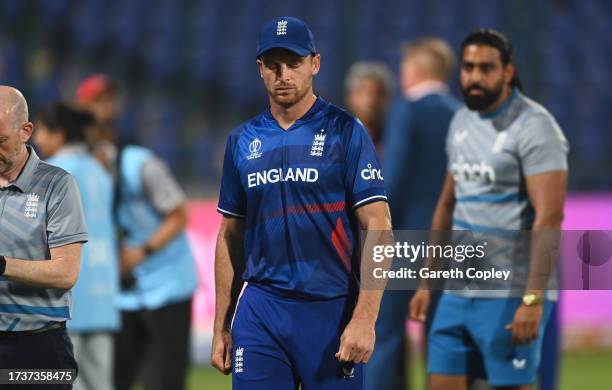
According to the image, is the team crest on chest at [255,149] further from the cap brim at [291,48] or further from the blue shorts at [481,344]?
the blue shorts at [481,344]

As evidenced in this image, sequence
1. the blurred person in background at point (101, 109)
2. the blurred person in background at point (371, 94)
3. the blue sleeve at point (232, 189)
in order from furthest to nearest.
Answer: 1. the blurred person in background at point (371, 94)
2. the blurred person in background at point (101, 109)
3. the blue sleeve at point (232, 189)

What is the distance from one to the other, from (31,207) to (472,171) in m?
2.15

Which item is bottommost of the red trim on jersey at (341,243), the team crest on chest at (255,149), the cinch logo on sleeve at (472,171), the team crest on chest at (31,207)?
the red trim on jersey at (341,243)

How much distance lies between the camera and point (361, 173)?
419cm

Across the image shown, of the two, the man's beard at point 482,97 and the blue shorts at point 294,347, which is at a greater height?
the man's beard at point 482,97

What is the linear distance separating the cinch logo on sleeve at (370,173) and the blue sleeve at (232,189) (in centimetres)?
51

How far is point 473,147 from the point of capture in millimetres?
5473

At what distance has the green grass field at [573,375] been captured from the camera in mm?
9453

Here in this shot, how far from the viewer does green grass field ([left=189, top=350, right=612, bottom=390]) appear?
945cm

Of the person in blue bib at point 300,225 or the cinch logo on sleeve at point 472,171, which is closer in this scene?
the person in blue bib at point 300,225

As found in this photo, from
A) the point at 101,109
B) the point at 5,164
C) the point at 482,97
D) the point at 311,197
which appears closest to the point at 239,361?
the point at 311,197

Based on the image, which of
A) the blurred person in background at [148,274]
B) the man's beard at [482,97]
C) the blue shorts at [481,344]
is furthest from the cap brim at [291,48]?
the blurred person in background at [148,274]

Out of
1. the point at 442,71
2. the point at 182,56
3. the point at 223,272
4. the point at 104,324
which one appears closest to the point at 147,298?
the point at 104,324

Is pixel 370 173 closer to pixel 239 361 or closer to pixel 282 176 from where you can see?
pixel 282 176
